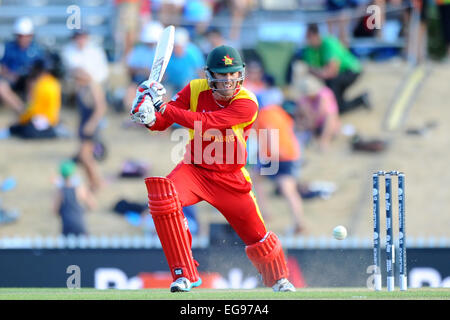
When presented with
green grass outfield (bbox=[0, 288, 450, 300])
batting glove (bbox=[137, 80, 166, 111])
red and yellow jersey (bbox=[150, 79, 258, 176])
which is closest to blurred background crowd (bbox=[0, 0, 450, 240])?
red and yellow jersey (bbox=[150, 79, 258, 176])

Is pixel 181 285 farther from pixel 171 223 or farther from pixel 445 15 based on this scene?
pixel 445 15

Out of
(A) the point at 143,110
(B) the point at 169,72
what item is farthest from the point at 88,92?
(A) the point at 143,110

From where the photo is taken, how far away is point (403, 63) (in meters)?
16.0

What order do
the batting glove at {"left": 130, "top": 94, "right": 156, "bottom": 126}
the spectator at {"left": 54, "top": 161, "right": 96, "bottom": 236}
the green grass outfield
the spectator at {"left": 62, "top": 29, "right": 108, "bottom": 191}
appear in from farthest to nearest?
1. the spectator at {"left": 62, "top": 29, "right": 108, "bottom": 191}
2. the spectator at {"left": 54, "top": 161, "right": 96, "bottom": 236}
3. the batting glove at {"left": 130, "top": 94, "right": 156, "bottom": 126}
4. the green grass outfield

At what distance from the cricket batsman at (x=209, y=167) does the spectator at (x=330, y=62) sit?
674cm

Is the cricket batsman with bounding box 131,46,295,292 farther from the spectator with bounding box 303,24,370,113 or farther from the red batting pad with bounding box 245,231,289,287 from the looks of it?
the spectator with bounding box 303,24,370,113

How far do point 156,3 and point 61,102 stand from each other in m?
2.11

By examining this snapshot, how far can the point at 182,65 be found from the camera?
13.7m

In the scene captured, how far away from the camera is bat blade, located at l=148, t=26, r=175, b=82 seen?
7375 mm

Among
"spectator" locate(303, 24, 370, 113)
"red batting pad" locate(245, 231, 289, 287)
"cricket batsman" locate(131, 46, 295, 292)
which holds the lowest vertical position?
"red batting pad" locate(245, 231, 289, 287)

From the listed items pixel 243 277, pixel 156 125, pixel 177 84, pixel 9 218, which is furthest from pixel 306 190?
pixel 156 125

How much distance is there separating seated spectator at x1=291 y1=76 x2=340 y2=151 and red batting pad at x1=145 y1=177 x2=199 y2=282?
6.49 metres

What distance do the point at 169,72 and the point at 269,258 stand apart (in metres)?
6.36

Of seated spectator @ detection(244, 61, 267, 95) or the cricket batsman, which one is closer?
the cricket batsman
